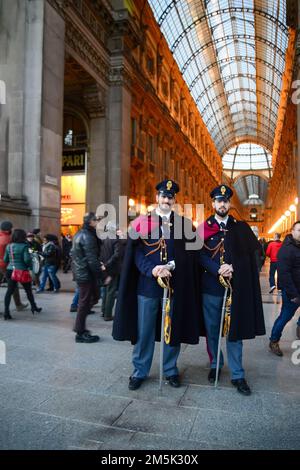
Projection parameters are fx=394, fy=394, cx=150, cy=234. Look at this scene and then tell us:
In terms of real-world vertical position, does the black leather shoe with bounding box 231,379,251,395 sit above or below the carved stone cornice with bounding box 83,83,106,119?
below

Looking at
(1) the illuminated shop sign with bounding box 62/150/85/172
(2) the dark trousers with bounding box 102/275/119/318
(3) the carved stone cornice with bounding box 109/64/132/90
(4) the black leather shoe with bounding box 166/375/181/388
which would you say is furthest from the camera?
(1) the illuminated shop sign with bounding box 62/150/85/172

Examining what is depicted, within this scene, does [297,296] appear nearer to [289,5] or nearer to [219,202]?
[219,202]

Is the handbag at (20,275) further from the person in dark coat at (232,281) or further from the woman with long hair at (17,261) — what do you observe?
the person in dark coat at (232,281)

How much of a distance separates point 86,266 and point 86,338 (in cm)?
103

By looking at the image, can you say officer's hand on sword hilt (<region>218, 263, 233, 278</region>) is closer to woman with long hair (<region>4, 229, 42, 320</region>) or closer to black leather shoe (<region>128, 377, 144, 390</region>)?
black leather shoe (<region>128, 377, 144, 390</region>)

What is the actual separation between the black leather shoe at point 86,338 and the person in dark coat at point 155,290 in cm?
172

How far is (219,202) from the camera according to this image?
13.3ft

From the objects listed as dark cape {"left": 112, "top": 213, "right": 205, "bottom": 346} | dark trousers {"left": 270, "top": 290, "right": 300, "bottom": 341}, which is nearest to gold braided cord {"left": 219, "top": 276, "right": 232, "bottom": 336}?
dark cape {"left": 112, "top": 213, "right": 205, "bottom": 346}

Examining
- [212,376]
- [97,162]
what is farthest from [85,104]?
[212,376]

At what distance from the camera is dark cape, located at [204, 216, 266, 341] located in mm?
3840

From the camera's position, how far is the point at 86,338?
5609 millimetres

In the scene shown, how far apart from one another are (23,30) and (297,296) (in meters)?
13.5

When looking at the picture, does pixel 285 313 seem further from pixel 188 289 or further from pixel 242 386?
pixel 188 289

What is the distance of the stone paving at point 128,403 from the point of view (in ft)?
9.18
